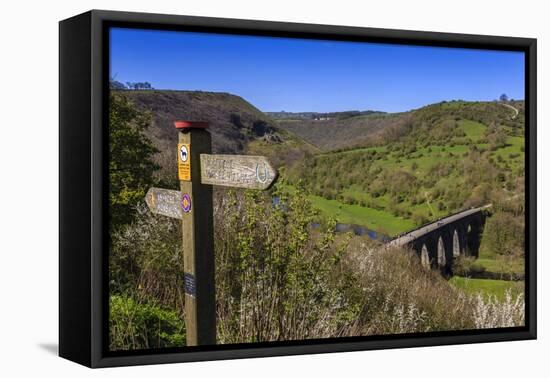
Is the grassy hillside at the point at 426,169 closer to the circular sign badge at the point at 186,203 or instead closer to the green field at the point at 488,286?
the green field at the point at 488,286

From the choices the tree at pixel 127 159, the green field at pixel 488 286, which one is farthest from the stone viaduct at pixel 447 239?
the tree at pixel 127 159

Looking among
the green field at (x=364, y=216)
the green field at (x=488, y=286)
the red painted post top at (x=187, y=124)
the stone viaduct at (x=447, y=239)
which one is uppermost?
the red painted post top at (x=187, y=124)

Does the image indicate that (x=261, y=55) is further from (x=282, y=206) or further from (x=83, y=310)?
(x=83, y=310)

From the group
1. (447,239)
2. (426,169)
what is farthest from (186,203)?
(447,239)

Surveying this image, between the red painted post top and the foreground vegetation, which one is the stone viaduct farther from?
the red painted post top

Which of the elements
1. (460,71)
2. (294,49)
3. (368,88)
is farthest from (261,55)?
(460,71)

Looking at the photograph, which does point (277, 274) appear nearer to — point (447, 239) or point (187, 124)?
point (187, 124)

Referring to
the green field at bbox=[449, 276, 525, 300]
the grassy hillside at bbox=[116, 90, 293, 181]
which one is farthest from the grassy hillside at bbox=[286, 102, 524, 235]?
the green field at bbox=[449, 276, 525, 300]
